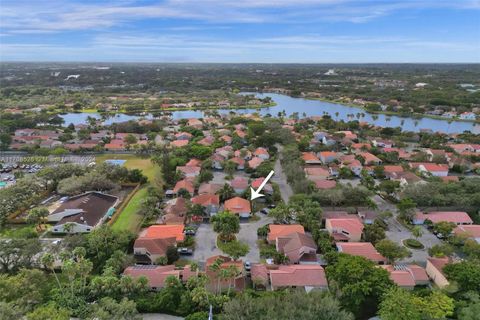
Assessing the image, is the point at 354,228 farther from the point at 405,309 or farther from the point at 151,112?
the point at 151,112

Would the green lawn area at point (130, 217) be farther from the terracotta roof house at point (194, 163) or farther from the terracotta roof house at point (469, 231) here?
the terracotta roof house at point (469, 231)

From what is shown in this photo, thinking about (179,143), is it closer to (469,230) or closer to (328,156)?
(328,156)

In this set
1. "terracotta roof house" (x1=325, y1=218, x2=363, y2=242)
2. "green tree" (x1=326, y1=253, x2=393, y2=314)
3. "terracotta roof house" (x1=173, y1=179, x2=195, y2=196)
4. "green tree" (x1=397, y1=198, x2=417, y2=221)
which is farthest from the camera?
"terracotta roof house" (x1=173, y1=179, x2=195, y2=196)

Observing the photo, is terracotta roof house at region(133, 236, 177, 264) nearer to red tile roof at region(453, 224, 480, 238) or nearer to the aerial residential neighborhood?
the aerial residential neighborhood

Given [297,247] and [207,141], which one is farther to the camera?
[207,141]

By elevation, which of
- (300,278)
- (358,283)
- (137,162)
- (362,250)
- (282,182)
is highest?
(358,283)

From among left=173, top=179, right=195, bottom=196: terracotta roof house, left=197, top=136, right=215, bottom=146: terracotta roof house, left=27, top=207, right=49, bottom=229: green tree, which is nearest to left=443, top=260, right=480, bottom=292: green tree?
left=173, top=179, right=195, bottom=196: terracotta roof house

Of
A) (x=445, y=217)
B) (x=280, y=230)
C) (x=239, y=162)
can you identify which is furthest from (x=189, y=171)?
(x=445, y=217)
